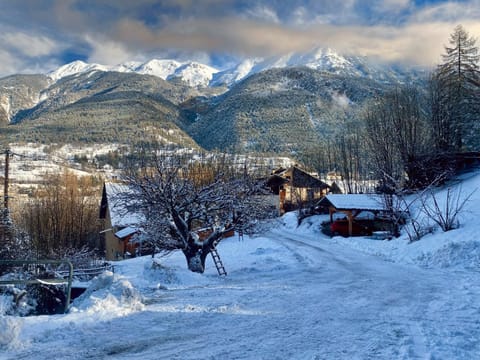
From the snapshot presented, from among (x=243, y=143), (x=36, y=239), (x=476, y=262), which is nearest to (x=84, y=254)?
(x=36, y=239)

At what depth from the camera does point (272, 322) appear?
7.56 meters

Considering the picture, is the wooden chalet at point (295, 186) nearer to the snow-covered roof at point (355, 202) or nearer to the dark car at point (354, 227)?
the snow-covered roof at point (355, 202)

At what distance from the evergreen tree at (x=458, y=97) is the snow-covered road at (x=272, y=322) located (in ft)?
84.5

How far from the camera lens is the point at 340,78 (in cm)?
→ 18300

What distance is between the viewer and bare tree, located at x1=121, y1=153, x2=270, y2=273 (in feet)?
50.8

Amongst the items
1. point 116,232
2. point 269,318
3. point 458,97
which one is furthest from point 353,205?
point 269,318

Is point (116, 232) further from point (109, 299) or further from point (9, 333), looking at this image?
point (9, 333)

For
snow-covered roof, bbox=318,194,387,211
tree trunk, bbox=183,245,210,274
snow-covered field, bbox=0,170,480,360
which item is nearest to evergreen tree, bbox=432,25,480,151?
snow-covered roof, bbox=318,194,387,211

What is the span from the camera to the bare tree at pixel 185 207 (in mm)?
15477

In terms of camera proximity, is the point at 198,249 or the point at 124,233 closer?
the point at 198,249

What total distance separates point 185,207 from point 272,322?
9.16 meters

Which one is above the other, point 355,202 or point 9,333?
point 355,202

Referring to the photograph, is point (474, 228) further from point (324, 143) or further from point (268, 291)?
point (324, 143)

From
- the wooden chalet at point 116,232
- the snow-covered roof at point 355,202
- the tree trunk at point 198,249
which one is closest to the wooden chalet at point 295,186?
the snow-covered roof at point 355,202
